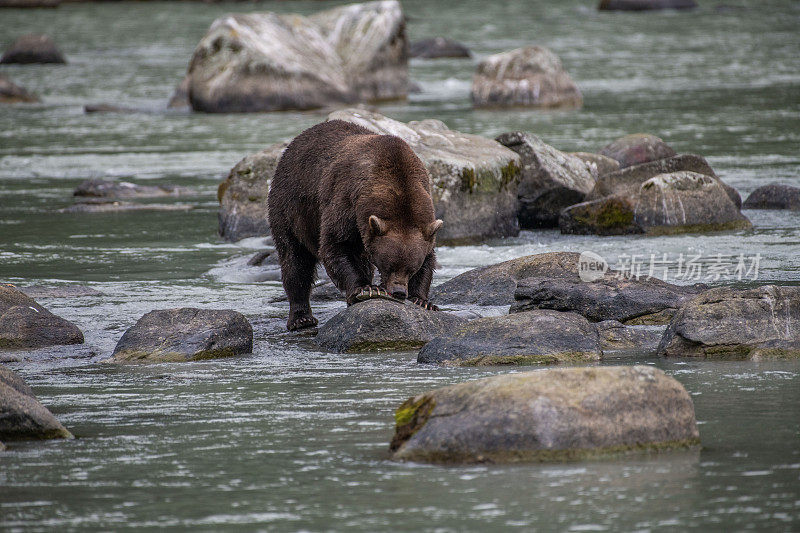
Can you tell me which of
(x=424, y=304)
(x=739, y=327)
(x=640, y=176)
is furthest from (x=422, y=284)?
(x=640, y=176)

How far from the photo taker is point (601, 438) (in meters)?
5.65

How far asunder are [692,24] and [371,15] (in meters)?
20.6

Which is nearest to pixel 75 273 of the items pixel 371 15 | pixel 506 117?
pixel 506 117

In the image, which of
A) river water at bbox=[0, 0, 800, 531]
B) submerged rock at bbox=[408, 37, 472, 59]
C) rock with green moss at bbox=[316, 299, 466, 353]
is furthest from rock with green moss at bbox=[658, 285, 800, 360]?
submerged rock at bbox=[408, 37, 472, 59]

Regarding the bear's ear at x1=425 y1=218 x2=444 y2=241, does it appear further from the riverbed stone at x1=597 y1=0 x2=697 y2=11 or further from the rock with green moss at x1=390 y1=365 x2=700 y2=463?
the riverbed stone at x1=597 y1=0 x2=697 y2=11

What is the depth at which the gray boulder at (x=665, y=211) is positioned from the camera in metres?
13.3

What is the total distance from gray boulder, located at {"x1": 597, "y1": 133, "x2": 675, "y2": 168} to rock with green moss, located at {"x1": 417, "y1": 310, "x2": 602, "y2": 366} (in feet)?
28.3

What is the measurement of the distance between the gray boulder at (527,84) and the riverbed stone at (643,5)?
2826 centimetres

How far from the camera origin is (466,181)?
13.1 m

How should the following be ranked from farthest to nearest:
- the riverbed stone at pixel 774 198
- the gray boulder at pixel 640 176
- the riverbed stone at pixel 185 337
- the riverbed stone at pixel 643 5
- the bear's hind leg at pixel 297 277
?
the riverbed stone at pixel 643 5, the riverbed stone at pixel 774 198, the gray boulder at pixel 640 176, the bear's hind leg at pixel 297 277, the riverbed stone at pixel 185 337

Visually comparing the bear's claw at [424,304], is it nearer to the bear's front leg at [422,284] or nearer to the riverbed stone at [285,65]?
the bear's front leg at [422,284]

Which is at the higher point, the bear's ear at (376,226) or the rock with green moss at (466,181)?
the bear's ear at (376,226)

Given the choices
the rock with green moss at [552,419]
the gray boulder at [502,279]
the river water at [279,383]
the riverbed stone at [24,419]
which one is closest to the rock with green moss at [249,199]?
the river water at [279,383]

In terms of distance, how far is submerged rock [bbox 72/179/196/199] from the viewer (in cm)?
1677
